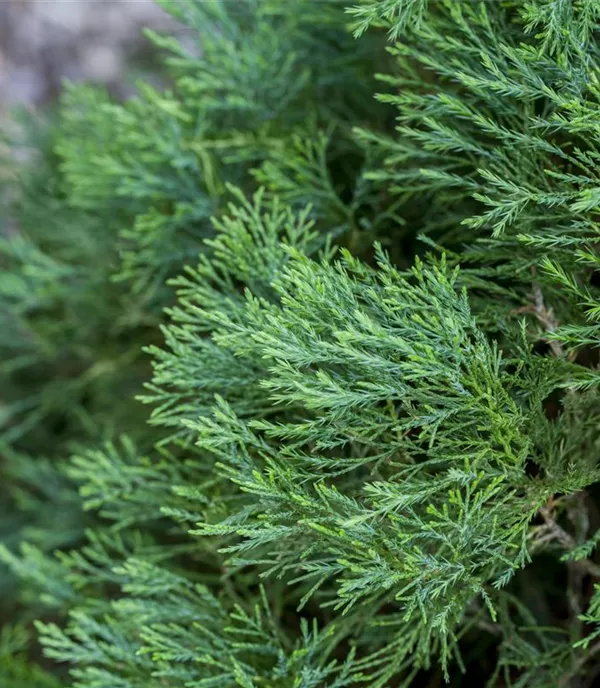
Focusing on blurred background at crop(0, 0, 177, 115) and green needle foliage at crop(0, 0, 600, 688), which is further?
blurred background at crop(0, 0, 177, 115)

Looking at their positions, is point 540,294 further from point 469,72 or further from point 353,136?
point 353,136

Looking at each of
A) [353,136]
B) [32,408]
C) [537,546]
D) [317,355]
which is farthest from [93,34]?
[537,546]

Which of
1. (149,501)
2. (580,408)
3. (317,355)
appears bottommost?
(149,501)

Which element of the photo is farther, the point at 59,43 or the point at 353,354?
the point at 59,43

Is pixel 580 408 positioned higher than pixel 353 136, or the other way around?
pixel 353 136
